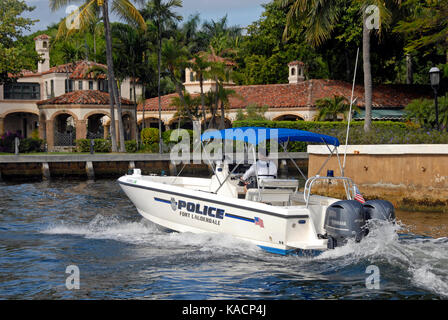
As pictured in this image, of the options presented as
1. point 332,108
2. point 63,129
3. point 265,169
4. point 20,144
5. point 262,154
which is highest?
point 332,108

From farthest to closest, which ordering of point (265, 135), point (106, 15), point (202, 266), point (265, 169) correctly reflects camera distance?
point (106, 15)
point (265, 169)
point (265, 135)
point (202, 266)

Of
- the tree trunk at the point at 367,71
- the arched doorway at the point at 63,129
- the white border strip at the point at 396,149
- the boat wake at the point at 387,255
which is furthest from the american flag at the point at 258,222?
the arched doorway at the point at 63,129

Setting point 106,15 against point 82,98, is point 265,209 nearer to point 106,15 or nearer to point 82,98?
point 106,15

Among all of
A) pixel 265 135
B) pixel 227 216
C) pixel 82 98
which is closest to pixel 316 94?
pixel 82 98

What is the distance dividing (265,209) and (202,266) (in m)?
1.50

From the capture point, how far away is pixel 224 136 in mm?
11766

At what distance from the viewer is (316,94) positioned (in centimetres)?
3959

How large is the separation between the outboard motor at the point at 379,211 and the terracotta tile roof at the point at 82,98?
3485 centimetres

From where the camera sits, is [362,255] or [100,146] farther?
[100,146]

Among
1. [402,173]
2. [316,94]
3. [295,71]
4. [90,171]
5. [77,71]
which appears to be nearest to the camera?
[402,173]

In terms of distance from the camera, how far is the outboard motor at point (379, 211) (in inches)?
376

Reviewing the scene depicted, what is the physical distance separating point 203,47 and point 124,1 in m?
32.1
